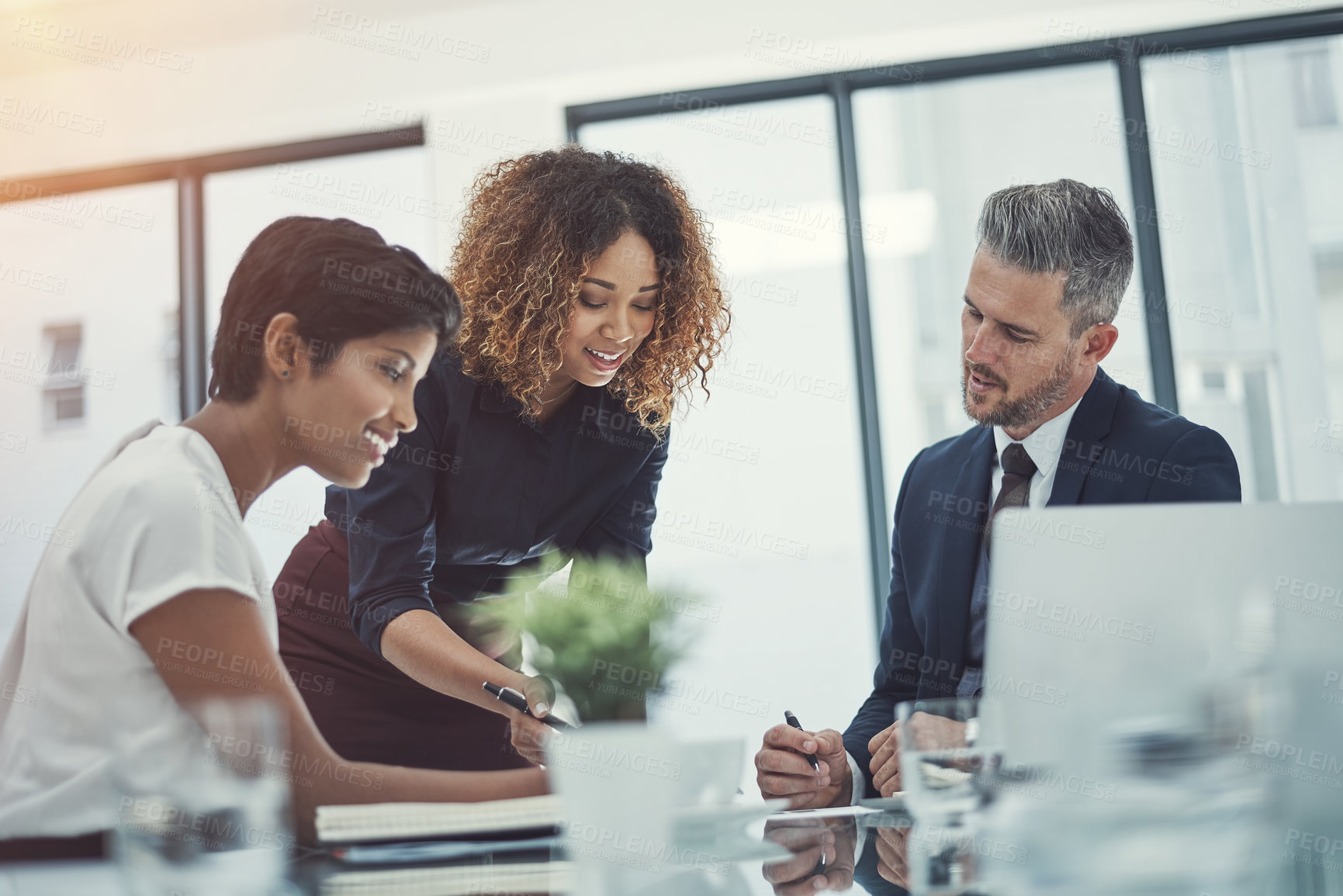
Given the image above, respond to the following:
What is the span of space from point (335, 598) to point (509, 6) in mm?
2787

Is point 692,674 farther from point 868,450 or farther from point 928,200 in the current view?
point 928,200

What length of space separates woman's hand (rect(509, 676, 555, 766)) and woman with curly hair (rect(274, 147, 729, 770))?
308 millimetres

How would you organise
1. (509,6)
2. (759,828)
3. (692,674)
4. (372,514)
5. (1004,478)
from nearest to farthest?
(692,674) < (759,828) < (372,514) < (1004,478) < (509,6)

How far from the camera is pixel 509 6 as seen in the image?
3.84 m

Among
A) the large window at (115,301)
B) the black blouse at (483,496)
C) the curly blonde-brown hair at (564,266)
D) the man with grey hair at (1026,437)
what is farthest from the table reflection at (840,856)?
the large window at (115,301)

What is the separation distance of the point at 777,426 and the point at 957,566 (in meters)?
2.30

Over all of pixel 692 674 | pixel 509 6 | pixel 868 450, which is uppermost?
pixel 509 6

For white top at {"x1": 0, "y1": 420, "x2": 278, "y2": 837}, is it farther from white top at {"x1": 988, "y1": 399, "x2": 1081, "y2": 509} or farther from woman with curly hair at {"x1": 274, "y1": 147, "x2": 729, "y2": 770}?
white top at {"x1": 988, "y1": 399, "x2": 1081, "y2": 509}

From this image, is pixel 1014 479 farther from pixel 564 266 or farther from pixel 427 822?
pixel 427 822

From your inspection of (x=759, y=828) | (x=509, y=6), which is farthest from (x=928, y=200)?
(x=759, y=828)

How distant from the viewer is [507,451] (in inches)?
67.2

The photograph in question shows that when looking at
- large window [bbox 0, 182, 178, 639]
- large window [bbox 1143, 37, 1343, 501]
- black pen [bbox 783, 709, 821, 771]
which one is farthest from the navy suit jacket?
large window [bbox 0, 182, 178, 639]

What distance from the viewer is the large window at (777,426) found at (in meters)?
3.95

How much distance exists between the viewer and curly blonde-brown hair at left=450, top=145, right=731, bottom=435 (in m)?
1.65
